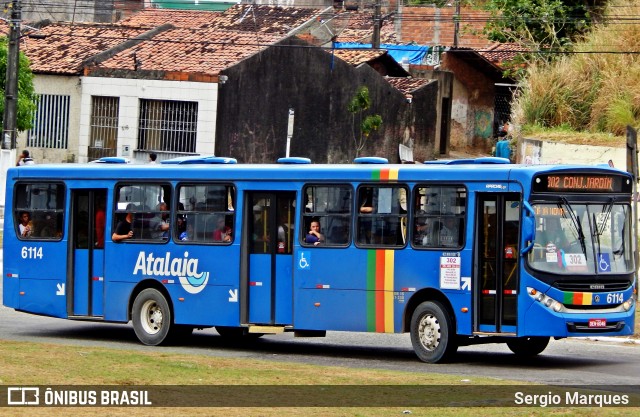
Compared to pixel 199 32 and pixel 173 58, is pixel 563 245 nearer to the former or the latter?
pixel 173 58

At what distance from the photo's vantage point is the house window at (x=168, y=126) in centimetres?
4034

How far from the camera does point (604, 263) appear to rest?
48.7 feet

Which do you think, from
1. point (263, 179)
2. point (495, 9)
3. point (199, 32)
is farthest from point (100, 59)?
point (263, 179)

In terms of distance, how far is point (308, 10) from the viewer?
58531 mm

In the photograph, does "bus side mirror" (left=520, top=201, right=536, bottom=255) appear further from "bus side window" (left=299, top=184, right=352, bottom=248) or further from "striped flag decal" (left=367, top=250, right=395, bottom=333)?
"bus side window" (left=299, top=184, right=352, bottom=248)

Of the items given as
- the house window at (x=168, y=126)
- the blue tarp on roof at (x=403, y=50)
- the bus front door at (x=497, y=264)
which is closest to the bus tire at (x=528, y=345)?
the bus front door at (x=497, y=264)

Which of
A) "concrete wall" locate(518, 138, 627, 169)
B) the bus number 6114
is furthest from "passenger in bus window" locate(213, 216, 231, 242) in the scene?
"concrete wall" locate(518, 138, 627, 169)

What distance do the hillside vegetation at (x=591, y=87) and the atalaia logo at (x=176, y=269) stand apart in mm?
17048

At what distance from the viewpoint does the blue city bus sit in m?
14.8

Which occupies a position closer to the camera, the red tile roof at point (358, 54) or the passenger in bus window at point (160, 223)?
the passenger in bus window at point (160, 223)

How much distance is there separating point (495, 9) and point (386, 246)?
32030 millimetres

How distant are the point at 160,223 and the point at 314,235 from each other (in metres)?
2.45

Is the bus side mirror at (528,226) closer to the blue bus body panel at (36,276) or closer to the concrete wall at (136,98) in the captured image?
the blue bus body panel at (36,276)

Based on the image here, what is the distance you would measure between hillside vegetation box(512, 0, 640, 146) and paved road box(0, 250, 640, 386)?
49.8 ft
